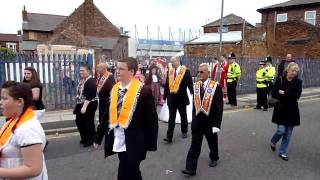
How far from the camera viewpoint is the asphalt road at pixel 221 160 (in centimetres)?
545

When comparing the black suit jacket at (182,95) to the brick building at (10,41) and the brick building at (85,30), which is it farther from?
the brick building at (10,41)

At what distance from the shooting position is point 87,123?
705cm


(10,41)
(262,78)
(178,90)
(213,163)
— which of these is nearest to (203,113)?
(213,163)

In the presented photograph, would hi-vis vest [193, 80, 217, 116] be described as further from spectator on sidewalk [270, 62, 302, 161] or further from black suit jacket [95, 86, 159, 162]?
black suit jacket [95, 86, 159, 162]

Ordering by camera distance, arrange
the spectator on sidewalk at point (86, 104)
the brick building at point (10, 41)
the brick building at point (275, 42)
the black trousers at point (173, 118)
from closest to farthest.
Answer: the spectator on sidewalk at point (86, 104) < the black trousers at point (173, 118) < the brick building at point (275, 42) < the brick building at point (10, 41)

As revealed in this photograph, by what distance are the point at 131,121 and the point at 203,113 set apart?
6.55 feet

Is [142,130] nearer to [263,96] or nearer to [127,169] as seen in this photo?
[127,169]

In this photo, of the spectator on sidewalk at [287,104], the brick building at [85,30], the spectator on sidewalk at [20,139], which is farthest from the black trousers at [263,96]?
the brick building at [85,30]

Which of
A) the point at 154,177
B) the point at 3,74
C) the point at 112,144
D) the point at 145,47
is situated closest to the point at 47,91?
the point at 3,74

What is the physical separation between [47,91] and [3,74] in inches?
58.0

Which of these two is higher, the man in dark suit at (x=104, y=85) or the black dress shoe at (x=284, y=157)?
the man in dark suit at (x=104, y=85)

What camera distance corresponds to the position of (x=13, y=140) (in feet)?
7.48

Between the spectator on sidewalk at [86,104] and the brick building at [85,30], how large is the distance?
41.1 metres

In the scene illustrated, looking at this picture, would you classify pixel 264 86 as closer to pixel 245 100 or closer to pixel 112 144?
pixel 245 100
